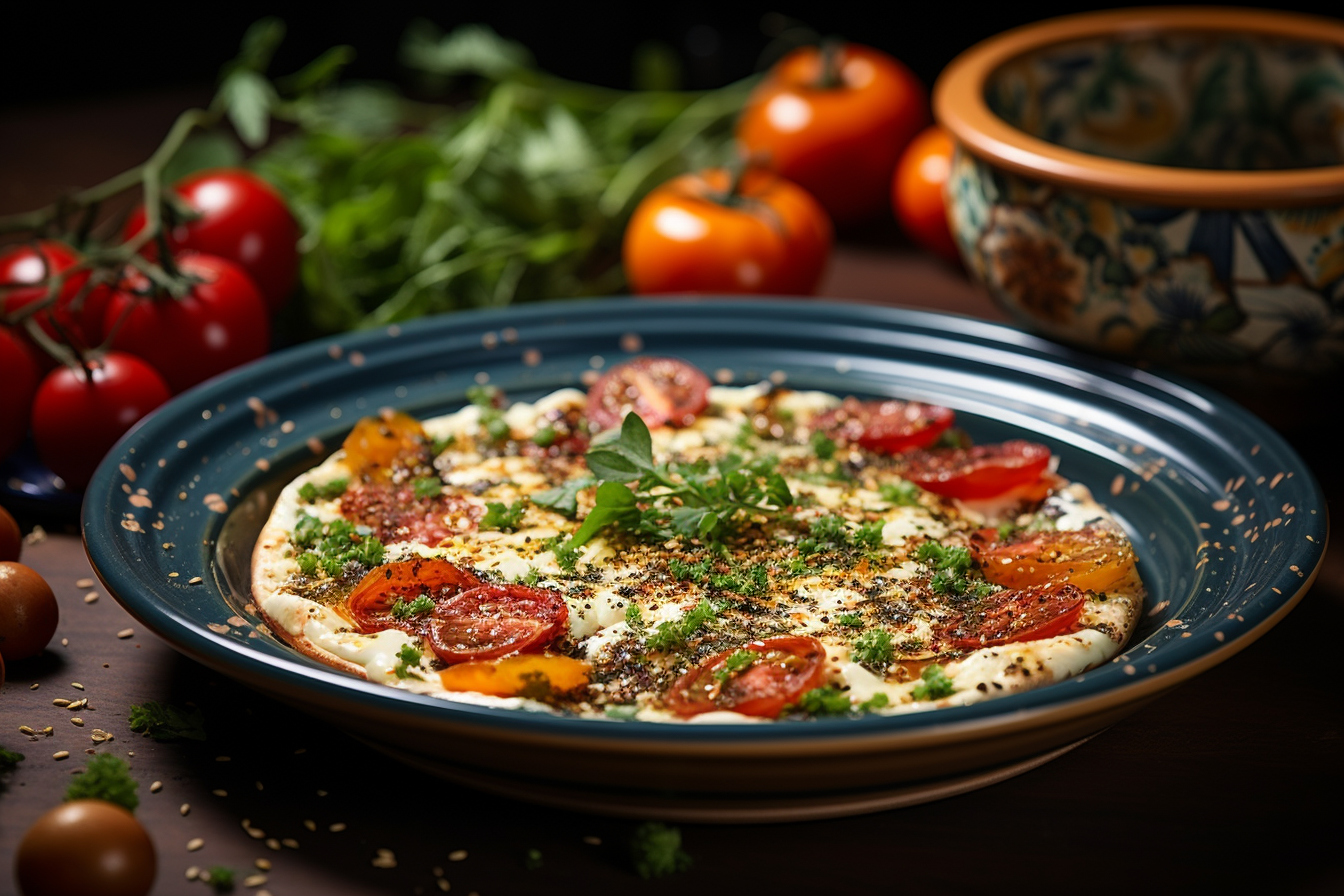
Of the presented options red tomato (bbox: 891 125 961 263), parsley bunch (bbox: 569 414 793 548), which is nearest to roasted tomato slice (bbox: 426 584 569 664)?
parsley bunch (bbox: 569 414 793 548)

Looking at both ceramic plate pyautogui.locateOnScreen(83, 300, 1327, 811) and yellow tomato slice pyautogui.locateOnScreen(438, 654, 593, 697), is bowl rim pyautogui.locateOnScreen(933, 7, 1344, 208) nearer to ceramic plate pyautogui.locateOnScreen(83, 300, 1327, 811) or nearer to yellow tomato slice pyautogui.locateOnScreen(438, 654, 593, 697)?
ceramic plate pyautogui.locateOnScreen(83, 300, 1327, 811)

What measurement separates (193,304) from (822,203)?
1.70 m

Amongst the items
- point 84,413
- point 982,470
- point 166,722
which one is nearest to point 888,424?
point 982,470

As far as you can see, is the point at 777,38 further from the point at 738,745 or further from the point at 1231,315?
the point at 738,745

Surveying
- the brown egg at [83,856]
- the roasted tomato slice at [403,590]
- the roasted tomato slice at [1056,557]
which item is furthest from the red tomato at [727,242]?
the brown egg at [83,856]

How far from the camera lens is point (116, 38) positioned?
4938mm

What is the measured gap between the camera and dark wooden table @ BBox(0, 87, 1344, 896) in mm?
1546

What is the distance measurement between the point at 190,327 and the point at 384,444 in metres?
0.54

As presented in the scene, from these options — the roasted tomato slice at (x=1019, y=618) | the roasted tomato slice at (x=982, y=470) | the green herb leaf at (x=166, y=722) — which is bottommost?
the green herb leaf at (x=166, y=722)

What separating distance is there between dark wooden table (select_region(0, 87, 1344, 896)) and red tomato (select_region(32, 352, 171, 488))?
486 mm

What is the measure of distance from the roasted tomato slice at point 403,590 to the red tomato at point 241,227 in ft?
4.03

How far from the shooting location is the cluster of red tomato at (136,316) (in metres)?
2.35

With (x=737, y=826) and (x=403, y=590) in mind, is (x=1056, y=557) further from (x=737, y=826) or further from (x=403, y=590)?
(x=403, y=590)

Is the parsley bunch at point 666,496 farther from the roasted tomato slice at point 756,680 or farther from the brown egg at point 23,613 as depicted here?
the brown egg at point 23,613
